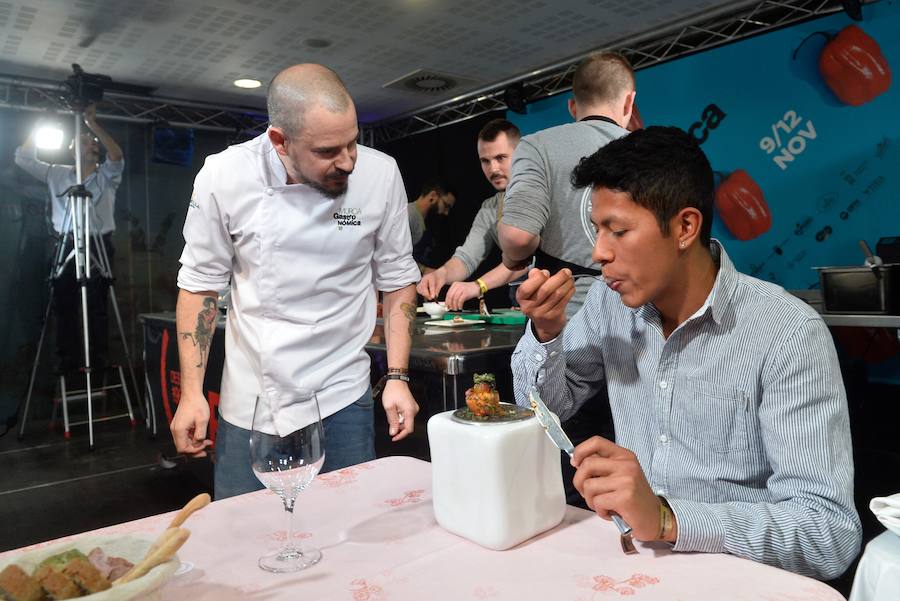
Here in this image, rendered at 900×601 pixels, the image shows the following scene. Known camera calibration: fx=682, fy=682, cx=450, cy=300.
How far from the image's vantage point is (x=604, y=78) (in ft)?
6.86

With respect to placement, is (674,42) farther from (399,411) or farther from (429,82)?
(399,411)

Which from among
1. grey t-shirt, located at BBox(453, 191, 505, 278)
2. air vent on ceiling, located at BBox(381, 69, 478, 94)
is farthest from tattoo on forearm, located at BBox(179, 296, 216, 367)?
air vent on ceiling, located at BBox(381, 69, 478, 94)

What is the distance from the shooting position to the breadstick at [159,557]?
65cm

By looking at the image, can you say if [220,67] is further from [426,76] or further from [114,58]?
[426,76]

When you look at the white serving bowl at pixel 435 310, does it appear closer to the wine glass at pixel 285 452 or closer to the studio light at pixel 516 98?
the wine glass at pixel 285 452

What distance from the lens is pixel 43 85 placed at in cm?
558

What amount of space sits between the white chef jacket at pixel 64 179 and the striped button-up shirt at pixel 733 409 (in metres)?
5.36

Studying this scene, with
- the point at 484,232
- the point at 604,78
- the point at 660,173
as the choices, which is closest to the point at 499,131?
the point at 484,232

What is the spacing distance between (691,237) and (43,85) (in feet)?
19.7

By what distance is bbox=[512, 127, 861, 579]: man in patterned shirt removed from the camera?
2.97ft

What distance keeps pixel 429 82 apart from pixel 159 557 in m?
5.58

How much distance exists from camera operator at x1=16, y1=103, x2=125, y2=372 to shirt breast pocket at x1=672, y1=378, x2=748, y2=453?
531 cm

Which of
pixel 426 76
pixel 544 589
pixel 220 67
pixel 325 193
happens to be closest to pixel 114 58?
pixel 220 67

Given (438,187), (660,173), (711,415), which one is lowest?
(711,415)
